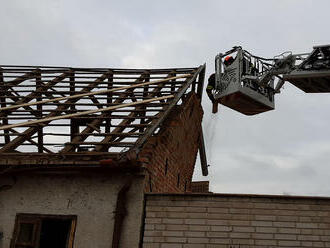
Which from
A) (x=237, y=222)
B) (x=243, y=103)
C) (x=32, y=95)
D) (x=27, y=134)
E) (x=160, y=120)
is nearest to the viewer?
(x=237, y=222)

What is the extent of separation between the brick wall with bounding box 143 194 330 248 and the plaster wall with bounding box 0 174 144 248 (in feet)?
1.25

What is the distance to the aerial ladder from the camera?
9.59 m

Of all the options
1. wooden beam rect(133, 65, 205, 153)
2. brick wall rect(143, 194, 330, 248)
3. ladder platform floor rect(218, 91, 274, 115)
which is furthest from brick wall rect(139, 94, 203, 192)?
ladder platform floor rect(218, 91, 274, 115)

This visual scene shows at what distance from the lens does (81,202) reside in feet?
27.1

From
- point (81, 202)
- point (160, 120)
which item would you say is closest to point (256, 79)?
point (160, 120)

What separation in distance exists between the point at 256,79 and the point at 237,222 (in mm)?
4419

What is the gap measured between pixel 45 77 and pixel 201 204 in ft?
24.9

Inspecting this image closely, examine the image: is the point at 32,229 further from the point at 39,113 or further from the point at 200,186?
the point at 200,186

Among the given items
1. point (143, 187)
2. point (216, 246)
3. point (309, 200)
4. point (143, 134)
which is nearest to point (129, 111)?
point (143, 134)

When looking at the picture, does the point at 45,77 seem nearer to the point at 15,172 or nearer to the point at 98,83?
the point at 98,83

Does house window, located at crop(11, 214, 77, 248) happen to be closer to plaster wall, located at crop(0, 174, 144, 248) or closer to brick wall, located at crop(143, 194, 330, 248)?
plaster wall, located at crop(0, 174, 144, 248)

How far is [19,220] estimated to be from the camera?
8305 mm

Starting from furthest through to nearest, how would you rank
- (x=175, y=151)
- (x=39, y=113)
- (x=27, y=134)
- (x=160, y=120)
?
(x=175, y=151) < (x=39, y=113) < (x=27, y=134) < (x=160, y=120)

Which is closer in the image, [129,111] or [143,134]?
[143,134]
